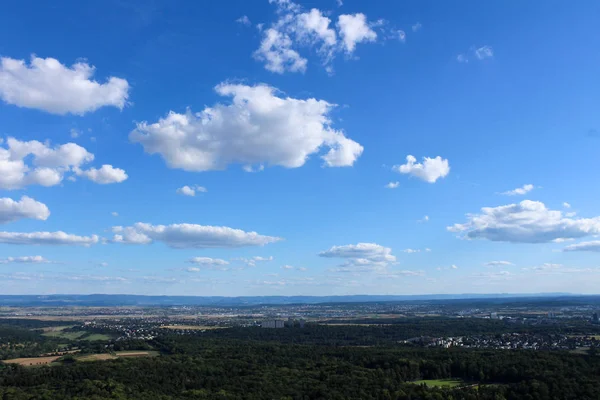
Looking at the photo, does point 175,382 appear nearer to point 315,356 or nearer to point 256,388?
point 256,388

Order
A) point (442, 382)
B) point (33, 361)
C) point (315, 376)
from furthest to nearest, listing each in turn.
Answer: point (33, 361) → point (442, 382) → point (315, 376)

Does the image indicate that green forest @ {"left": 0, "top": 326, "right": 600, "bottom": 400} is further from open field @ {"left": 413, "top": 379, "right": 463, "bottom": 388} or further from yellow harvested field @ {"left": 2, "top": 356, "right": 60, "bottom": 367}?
yellow harvested field @ {"left": 2, "top": 356, "right": 60, "bottom": 367}

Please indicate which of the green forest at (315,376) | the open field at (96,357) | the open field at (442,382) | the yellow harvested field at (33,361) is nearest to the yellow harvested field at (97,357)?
the open field at (96,357)

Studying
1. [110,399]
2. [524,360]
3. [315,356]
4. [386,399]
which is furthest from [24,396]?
[524,360]

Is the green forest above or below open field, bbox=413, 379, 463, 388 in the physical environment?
above

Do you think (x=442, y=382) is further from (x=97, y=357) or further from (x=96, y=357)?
(x=96, y=357)

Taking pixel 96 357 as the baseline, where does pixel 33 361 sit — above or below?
below

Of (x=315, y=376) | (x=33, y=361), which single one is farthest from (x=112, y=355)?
(x=315, y=376)

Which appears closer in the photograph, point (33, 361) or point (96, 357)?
point (33, 361)

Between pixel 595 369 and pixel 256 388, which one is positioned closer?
pixel 256 388

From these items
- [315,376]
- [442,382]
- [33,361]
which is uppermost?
[315,376]

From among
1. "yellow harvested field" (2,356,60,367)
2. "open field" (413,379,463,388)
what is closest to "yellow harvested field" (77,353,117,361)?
"yellow harvested field" (2,356,60,367)
